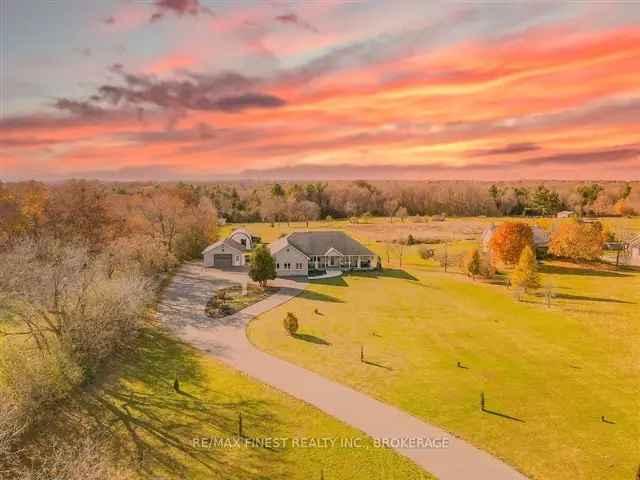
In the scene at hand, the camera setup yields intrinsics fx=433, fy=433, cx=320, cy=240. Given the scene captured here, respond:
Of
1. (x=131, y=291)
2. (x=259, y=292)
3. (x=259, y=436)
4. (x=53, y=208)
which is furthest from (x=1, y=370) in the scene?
(x=53, y=208)

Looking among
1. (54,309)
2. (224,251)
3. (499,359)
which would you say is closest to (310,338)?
(499,359)

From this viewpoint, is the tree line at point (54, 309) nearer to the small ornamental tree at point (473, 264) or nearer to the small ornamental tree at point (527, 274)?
the small ornamental tree at point (527, 274)

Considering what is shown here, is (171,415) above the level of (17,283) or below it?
below

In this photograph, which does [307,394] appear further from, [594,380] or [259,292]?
[259,292]

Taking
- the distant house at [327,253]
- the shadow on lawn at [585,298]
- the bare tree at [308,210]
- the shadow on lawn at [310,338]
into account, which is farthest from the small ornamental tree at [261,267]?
the bare tree at [308,210]

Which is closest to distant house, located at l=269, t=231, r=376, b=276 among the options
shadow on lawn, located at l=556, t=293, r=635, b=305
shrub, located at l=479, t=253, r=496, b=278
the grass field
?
the grass field

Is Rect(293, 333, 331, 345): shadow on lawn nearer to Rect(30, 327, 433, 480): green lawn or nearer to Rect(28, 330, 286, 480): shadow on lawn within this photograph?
Rect(30, 327, 433, 480): green lawn
